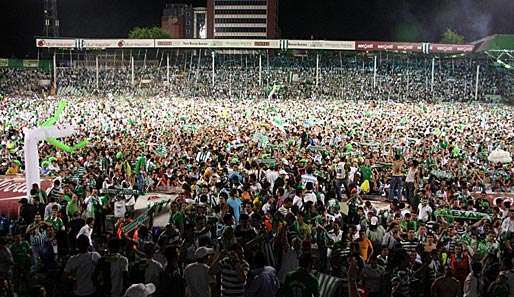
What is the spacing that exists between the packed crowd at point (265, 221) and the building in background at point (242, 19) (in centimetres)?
8724

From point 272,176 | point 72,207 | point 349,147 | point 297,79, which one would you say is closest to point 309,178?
point 272,176

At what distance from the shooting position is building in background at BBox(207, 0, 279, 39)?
104 metres

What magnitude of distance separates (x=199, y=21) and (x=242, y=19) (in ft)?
149

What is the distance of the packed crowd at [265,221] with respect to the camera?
5.95 metres

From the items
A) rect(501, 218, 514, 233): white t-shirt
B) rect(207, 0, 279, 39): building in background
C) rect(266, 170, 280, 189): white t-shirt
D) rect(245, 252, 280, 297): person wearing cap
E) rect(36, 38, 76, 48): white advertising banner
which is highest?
rect(207, 0, 279, 39): building in background

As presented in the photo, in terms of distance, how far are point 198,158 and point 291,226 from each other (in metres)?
7.44

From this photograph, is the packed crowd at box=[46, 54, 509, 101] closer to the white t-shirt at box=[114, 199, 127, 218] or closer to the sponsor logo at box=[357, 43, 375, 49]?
the sponsor logo at box=[357, 43, 375, 49]

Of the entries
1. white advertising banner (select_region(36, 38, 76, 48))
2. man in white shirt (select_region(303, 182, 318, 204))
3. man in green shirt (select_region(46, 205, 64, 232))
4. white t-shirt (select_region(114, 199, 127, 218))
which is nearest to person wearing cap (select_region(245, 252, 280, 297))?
man in green shirt (select_region(46, 205, 64, 232))

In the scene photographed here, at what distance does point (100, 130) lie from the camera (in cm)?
2189

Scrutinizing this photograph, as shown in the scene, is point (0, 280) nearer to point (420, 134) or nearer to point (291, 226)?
point (291, 226)

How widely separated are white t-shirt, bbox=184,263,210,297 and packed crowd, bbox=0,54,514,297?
1 centimetres

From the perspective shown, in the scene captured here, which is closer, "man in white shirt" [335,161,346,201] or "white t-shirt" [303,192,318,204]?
"white t-shirt" [303,192,318,204]

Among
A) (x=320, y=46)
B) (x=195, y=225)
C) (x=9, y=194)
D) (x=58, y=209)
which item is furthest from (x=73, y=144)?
(x=320, y=46)

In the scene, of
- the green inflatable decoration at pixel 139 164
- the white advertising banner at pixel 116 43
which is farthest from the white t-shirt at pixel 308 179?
the white advertising banner at pixel 116 43
